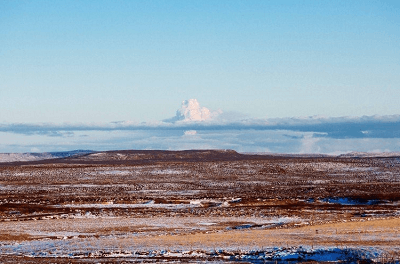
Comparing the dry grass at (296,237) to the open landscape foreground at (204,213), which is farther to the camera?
the dry grass at (296,237)

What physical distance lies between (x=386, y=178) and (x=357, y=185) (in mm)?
12436

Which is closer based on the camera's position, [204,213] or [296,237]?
[296,237]

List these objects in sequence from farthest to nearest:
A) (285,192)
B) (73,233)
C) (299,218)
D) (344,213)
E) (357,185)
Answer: (357,185), (285,192), (344,213), (299,218), (73,233)

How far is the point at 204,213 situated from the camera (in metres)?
52.3

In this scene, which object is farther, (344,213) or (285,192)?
(285,192)

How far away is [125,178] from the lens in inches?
3595

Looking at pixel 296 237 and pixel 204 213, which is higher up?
pixel 296 237

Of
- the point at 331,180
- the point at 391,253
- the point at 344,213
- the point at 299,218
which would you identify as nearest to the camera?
the point at 391,253

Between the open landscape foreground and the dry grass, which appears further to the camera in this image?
the dry grass

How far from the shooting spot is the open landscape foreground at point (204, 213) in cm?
3159

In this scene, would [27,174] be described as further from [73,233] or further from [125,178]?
[73,233]

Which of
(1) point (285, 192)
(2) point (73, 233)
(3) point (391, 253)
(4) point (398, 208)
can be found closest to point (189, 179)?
(1) point (285, 192)

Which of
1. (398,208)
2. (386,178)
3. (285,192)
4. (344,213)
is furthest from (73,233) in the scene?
(386,178)

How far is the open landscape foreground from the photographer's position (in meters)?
31.6
